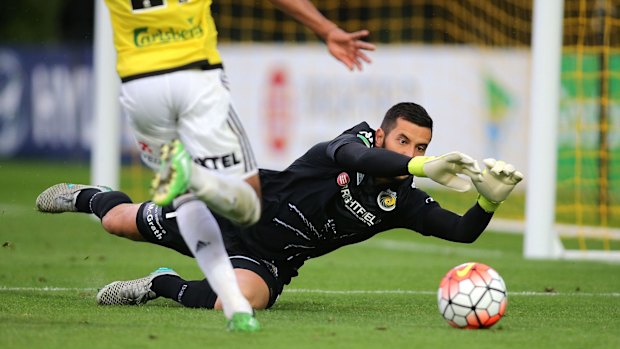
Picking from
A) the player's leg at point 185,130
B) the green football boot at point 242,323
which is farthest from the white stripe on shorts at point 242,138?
the green football boot at point 242,323

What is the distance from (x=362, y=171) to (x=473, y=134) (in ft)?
40.7

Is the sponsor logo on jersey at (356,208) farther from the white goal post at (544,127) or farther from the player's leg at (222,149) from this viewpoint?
the white goal post at (544,127)

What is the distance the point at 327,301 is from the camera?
23.1ft

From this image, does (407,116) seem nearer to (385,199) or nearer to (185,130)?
(385,199)

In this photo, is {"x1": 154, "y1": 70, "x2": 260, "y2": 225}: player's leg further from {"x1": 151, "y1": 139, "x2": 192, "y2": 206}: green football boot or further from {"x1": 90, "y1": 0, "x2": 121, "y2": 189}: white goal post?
{"x1": 90, "y1": 0, "x2": 121, "y2": 189}: white goal post

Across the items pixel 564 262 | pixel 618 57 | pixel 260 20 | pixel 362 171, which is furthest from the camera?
pixel 260 20

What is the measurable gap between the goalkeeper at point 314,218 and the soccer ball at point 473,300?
548 mm

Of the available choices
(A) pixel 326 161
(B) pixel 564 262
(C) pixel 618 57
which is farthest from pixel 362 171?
(C) pixel 618 57

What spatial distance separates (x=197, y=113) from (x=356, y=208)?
150 cm

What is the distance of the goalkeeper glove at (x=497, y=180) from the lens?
5348 mm

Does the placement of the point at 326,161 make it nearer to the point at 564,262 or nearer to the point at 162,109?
the point at 162,109

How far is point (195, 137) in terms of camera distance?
16.4 ft

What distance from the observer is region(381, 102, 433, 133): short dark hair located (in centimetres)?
600

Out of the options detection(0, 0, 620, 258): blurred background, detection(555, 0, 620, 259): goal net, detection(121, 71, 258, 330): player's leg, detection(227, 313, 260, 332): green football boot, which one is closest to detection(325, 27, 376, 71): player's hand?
detection(121, 71, 258, 330): player's leg
